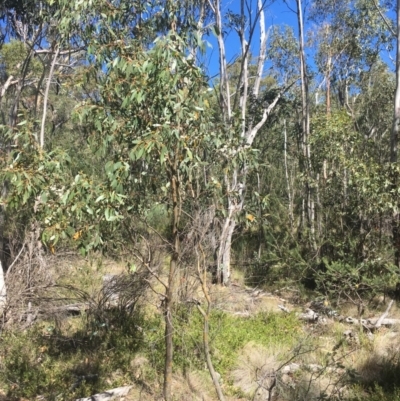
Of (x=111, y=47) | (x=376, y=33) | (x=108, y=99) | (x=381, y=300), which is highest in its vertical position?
(x=376, y=33)

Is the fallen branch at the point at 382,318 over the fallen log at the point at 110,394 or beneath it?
over

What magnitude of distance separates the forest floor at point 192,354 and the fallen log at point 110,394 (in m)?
0.08

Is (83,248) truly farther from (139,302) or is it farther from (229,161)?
(139,302)

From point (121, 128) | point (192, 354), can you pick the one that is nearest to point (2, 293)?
point (192, 354)

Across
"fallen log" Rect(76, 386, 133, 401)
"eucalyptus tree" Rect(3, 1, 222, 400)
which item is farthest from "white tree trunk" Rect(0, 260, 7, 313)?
"eucalyptus tree" Rect(3, 1, 222, 400)

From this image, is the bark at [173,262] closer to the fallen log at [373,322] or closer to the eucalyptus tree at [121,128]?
the eucalyptus tree at [121,128]

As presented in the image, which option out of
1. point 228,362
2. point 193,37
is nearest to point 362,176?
point 228,362

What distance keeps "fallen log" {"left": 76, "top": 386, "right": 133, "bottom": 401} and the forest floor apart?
8 centimetres

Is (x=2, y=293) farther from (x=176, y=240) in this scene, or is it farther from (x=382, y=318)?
(x=382, y=318)

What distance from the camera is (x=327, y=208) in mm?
10062

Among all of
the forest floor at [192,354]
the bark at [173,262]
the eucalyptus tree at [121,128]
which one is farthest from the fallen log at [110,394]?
the eucalyptus tree at [121,128]

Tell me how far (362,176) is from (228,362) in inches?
157

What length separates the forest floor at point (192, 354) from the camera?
17.3 ft

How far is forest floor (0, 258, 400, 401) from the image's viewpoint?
528cm
